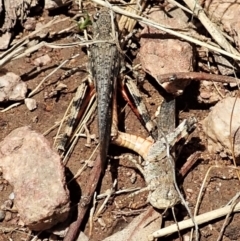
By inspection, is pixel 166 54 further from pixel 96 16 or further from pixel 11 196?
pixel 11 196

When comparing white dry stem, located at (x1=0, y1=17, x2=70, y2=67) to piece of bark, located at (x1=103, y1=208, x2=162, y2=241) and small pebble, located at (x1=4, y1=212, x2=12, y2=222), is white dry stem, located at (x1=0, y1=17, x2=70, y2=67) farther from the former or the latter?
piece of bark, located at (x1=103, y1=208, x2=162, y2=241)

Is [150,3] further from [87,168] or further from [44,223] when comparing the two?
[44,223]

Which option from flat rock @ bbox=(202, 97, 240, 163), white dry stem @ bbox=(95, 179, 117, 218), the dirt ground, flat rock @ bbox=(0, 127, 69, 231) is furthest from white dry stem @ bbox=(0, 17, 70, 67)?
A: flat rock @ bbox=(202, 97, 240, 163)

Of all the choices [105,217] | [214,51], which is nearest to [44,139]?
[105,217]

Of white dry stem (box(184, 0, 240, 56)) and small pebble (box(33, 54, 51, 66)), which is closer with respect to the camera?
white dry stem (box(184, 0, 240, 56))

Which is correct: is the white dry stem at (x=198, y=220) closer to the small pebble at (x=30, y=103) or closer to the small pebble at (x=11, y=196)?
the small pebble at (x=11, y=196)

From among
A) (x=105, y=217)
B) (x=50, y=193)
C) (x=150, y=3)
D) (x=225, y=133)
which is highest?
(x=150, y=3)

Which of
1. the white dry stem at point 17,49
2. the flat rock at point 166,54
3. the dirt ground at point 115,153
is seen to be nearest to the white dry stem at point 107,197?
the dirt ground at point 115,153
